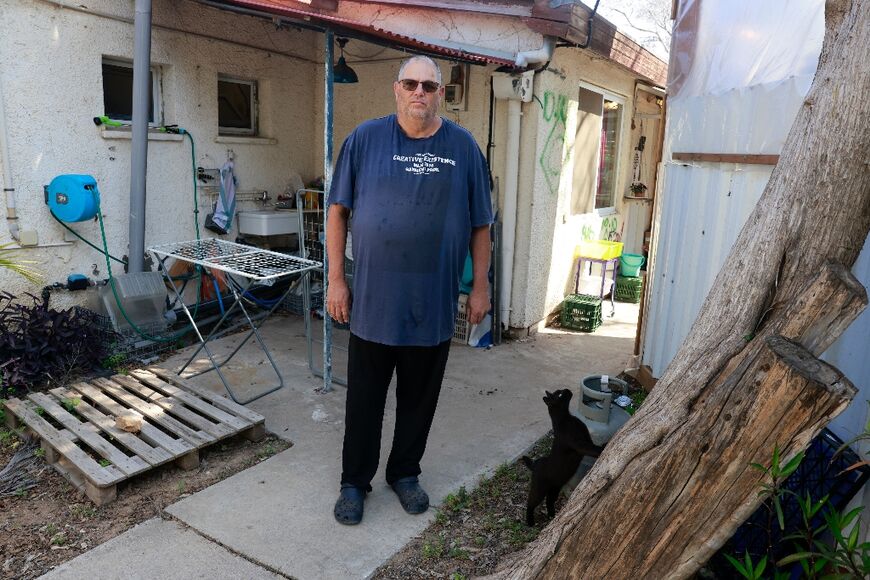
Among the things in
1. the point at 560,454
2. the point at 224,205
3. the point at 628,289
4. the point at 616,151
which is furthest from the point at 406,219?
the point at 616,151

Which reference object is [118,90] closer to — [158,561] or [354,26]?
[354,26]

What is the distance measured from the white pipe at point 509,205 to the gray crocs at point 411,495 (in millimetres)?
2969

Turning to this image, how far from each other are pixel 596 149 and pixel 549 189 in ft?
5.57

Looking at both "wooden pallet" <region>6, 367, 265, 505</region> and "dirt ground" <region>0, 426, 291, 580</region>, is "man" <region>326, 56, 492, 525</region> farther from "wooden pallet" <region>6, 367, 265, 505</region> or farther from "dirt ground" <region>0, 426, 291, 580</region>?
"wooden pallet" <region>6, 367, 265, 505</region>

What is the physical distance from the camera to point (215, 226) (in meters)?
6.12

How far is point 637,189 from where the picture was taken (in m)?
9.18

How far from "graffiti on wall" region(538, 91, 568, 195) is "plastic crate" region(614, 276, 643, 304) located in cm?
244

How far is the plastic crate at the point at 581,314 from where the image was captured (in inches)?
259

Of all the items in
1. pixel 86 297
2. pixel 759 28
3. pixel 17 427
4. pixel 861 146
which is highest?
pixel 759 28

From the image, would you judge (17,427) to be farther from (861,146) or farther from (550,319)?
(550,319)

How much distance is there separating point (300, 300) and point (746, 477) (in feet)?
18.0

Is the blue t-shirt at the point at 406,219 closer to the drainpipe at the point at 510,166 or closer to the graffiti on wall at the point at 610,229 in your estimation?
the drainpipe at the point at 510,166

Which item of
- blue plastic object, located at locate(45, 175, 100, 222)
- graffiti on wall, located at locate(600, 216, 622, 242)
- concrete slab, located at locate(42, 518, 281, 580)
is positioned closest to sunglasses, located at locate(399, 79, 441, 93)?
concrete slab, located at locate(42, 518, 281, 580)

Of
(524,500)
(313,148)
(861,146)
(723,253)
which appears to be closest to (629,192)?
(313,148)
